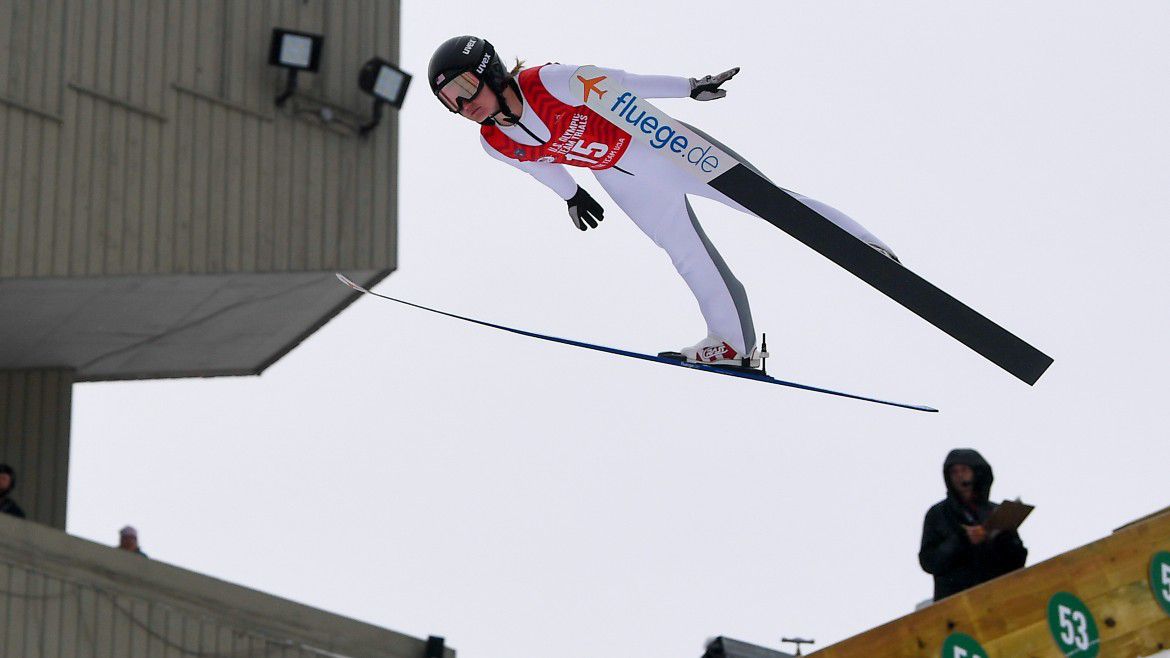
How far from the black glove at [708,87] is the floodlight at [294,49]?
4.53 meters

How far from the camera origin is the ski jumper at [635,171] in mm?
7230

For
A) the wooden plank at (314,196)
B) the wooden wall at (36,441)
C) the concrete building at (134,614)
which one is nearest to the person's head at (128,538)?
the concrete building at (134,614)

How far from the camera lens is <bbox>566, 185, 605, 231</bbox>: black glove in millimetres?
7809

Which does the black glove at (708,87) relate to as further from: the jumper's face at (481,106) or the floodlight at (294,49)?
the floodlight at (294,49)

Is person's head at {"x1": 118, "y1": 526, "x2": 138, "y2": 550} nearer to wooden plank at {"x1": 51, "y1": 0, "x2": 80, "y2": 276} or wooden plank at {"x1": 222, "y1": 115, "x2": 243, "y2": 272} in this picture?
wooden plank at {"x1": 51, "y1": 0, "x2": 80, "y2": 276}

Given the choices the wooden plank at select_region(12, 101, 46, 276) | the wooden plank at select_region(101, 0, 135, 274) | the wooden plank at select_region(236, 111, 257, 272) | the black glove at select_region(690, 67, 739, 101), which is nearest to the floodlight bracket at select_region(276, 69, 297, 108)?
the wooden plank at select_region(236, 111, 257, 272)

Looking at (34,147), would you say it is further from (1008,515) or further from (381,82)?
(1008,515)

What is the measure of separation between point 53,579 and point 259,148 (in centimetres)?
323

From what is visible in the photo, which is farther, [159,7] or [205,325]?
[205,325]

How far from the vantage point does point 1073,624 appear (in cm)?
625

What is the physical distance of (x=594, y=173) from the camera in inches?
299

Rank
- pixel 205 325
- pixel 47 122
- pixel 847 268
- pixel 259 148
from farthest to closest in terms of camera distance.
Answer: pixel 205 325 < pixel 259 148 < pixel 47 122 < pixel 847 268

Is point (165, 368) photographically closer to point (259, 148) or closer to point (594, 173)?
point (259, 148)

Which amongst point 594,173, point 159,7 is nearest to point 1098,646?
point 594,173
